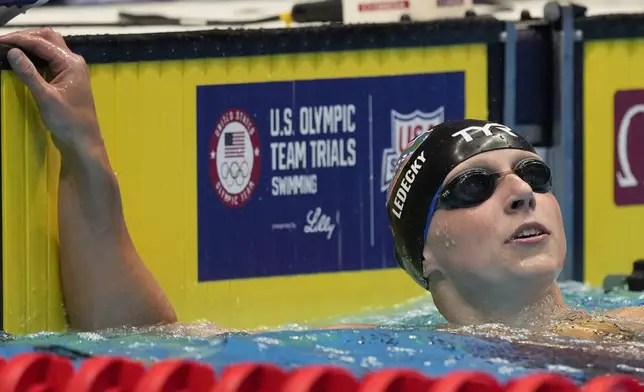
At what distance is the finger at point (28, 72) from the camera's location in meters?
3.94

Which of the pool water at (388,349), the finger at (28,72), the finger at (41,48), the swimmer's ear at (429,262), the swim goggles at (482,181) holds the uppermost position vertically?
the finger at (41,48)

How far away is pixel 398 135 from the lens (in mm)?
4949

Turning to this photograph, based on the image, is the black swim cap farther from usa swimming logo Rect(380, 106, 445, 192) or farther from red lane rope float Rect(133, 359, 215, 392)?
red lane rope float Rect(133, 359, 215, 392)

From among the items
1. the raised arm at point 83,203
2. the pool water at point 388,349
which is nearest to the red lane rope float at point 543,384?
the pool water at point 388,349

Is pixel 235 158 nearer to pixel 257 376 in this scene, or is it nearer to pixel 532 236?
pixel 532 236

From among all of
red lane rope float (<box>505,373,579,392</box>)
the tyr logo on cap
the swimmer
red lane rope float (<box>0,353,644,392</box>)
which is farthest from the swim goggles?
red lane rope float (<box>505,373,579,392</box>)

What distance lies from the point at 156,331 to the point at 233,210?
67cm

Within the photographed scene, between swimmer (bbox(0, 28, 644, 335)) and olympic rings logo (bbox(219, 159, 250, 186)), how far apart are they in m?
0.53

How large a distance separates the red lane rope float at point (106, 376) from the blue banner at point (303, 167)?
1.45 m

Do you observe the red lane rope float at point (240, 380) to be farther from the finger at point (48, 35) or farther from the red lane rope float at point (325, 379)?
the finger at point (48, 35)

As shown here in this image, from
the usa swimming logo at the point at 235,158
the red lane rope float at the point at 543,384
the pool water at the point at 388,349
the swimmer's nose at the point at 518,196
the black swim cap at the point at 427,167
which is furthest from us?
the usa swimming logo at the point at 235,158

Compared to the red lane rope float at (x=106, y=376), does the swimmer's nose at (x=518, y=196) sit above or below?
above

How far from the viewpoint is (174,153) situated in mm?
4488

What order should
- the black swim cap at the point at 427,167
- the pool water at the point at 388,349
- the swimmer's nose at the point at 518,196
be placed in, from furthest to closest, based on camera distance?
the black swim cap at the point at 427,167 < the swimmer's nose at the point at 518,196 < the pool water at the point at 388,349
